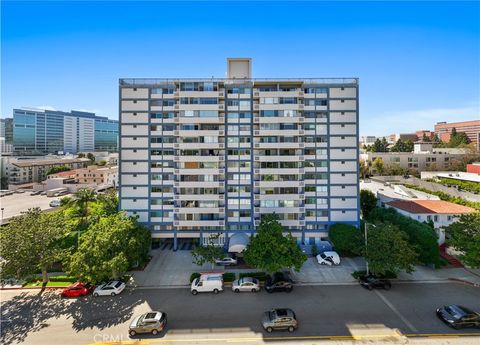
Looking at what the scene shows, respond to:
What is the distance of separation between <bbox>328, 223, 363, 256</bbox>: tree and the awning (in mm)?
14097

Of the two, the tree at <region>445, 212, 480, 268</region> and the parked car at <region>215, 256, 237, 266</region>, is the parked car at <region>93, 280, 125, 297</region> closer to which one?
the parked car at <region>215, 256, 237, 266</region>

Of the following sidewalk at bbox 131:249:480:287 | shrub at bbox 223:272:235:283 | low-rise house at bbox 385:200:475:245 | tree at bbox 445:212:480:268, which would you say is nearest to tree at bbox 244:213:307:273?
shrub at bbox 223:272:235:283

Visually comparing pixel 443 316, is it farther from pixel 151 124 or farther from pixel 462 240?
pixel 151 124

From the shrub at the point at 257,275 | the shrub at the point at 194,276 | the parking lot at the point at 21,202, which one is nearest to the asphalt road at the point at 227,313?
the shrub at the point at 194,276

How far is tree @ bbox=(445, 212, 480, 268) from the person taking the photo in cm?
2969

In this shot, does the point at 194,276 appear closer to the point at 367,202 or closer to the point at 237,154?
the point at 237,154

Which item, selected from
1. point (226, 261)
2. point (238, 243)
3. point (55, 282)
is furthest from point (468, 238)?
point (55, 282)

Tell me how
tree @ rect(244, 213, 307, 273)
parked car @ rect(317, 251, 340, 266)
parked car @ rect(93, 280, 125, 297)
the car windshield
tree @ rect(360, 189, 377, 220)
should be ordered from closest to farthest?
the car windshield < parked car @ rect(93, 280, 125, 297) < tree @ rect(244, 213, 307, 273) < parked car @ rect(317, 251, 340, 266) < tree @ rect(360, 189, 377, 220)

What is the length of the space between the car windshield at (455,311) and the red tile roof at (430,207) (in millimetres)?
20955

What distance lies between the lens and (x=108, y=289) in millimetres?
29125

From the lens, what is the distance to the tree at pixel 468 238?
2969 centimetres

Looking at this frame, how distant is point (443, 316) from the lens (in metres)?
23.5

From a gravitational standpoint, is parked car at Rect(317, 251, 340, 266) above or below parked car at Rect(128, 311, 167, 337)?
above

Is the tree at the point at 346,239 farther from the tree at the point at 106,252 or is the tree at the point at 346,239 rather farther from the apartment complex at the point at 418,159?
the apartment complex at the point at 418,159
